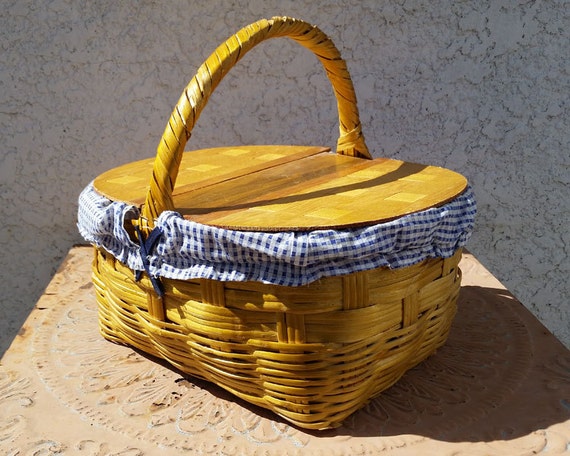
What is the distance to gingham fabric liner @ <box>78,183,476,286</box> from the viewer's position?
2.91ft

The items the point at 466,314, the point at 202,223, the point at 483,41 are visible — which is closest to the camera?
the point at 202,223

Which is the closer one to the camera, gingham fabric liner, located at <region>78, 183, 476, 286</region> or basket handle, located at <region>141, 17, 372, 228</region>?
gingham fabric liner, located at <region>78, 183, 476, 286</region>

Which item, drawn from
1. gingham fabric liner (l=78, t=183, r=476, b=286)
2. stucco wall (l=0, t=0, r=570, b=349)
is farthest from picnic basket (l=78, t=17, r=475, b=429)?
stucco wall (l=0, t=0, r=570, b=349)

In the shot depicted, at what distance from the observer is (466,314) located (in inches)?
56.9

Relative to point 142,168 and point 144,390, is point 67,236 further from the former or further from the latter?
point 144,390

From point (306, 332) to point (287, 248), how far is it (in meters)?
0.16

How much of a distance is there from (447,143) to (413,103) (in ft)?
0.53

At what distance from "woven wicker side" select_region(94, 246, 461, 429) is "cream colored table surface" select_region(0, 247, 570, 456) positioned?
0.05 m

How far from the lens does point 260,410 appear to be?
108cm

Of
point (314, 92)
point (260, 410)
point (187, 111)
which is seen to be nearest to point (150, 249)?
point (187, 111)

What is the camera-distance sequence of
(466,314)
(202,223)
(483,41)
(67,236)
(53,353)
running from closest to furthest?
1. (202,223)
2. (53,353)
3. (466,314)
4. (483,41)
5. (67,236)

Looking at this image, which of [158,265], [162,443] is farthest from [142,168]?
[162,443]

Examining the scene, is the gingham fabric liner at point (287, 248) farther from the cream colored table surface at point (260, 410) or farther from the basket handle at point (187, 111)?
the cream colored table surface at point (260, 410)

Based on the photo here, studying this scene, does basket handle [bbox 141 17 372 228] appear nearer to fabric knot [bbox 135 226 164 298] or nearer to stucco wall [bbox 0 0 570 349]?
fabric knot [bbox 135 226 164 298]
